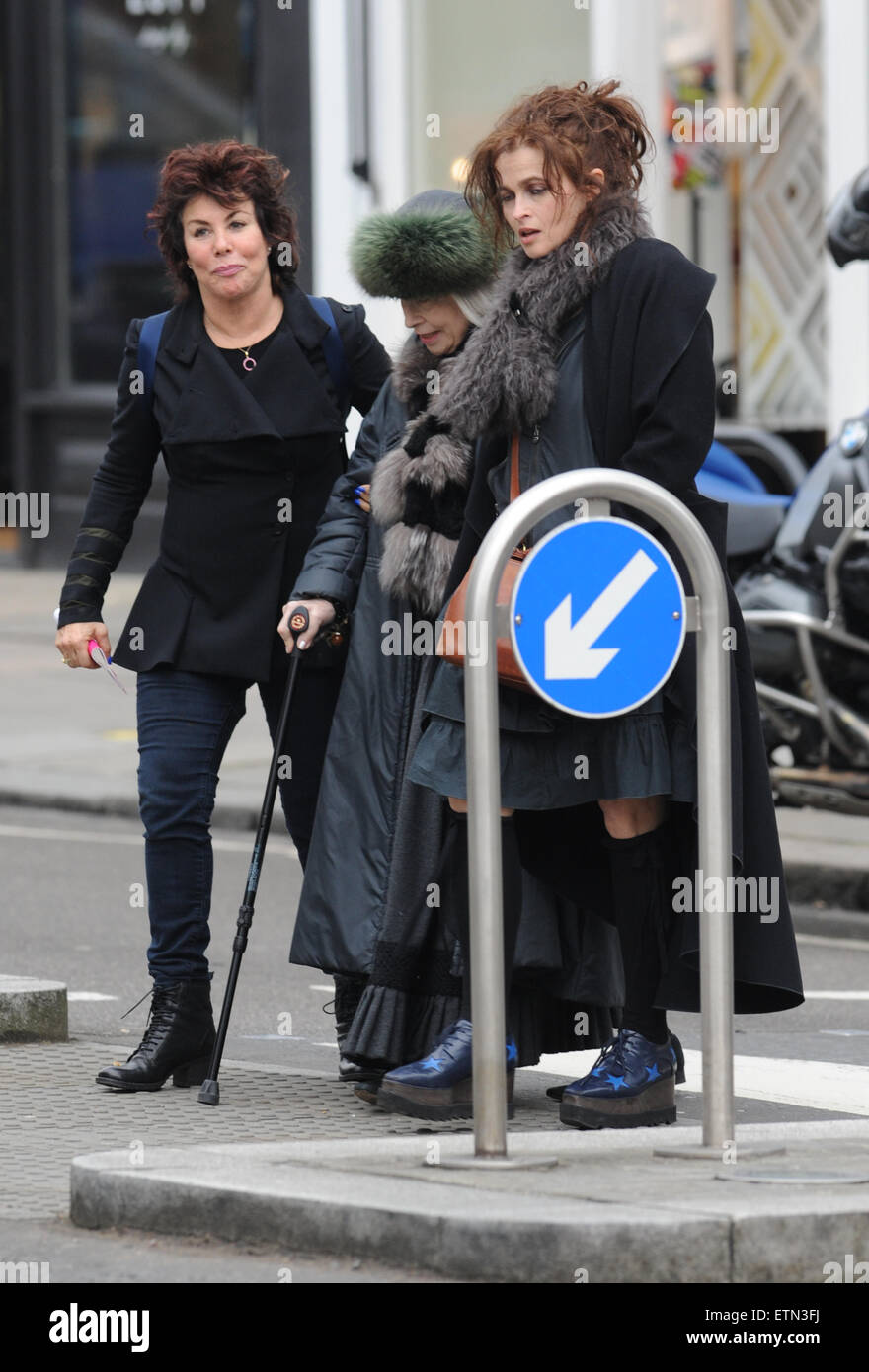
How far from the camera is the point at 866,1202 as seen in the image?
405cm

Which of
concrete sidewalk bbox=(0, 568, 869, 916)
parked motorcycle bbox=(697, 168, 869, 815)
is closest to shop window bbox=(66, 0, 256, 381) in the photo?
concrete sidewalk bbox=(0, 568, 869, 916)

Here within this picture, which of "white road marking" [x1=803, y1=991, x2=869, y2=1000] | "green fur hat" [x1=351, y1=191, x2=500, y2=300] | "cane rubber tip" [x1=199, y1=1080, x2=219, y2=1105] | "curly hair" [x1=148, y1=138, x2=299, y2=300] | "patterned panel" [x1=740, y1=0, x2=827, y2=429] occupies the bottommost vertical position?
"white road marking" [x1=803, y1=991, x2=869, y2=1000]

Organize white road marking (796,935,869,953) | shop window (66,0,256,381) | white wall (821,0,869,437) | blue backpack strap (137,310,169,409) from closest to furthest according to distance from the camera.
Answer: blue backpack strap (137,310,169,409)
white road marking (796,935,869,953)
white wall (821,0,869,437)
shop window (66,0,256,381)

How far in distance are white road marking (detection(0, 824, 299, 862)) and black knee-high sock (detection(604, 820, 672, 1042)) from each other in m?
4.90

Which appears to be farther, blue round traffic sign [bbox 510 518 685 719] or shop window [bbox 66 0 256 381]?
shop window [bbox 66 0 256 381]

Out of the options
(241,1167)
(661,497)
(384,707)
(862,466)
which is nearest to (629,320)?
(661,497)

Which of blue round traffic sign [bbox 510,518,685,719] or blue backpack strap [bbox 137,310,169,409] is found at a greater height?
blue backpack strap [bbox 137,310,169,409]

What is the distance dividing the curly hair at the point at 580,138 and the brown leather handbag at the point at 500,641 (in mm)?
504

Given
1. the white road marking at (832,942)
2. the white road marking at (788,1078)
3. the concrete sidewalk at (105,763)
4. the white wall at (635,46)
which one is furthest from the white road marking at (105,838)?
the white wall at (635,46)

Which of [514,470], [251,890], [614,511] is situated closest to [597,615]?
[514,470]

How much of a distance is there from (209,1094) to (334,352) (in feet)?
5.30

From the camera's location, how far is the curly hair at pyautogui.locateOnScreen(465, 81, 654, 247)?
504 centimetres

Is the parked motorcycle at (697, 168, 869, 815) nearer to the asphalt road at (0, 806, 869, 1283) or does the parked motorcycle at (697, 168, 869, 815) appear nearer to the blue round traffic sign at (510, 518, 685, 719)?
the asphalt road at (0, 806, 869, 1283)

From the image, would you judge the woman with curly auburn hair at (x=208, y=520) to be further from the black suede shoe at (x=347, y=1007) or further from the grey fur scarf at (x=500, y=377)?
the grey fur scarf at (x=500, y=377)
